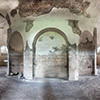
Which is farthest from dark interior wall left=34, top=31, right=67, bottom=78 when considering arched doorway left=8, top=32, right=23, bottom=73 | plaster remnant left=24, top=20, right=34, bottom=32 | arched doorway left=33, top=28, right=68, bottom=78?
arched doorway left=8, top=32, right=23, bottom=73

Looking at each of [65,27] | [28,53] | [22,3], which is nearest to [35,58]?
[28,53]

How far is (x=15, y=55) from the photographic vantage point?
8.91 m

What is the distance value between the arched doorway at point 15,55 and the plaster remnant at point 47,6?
245cm

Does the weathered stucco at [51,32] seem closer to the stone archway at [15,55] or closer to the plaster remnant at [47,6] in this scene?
the plaster remnant at [47,6]

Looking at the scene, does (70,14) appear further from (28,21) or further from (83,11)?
(28,21)

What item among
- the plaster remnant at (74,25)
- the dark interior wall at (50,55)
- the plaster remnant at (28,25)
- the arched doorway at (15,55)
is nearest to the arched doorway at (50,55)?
the dark interior wall at (50,55)

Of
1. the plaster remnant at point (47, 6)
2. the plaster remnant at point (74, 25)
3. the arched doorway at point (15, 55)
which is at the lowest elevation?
the arched doorway at point (15, 55)

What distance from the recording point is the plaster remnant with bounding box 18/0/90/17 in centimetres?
616

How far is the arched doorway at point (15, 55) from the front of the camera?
877 cm

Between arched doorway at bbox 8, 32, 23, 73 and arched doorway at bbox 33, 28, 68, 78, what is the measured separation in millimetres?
1440

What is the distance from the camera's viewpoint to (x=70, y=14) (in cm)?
692

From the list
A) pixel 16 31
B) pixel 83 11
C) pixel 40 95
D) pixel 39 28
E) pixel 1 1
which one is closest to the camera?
pixel 40 95

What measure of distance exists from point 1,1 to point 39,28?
231 centimetres

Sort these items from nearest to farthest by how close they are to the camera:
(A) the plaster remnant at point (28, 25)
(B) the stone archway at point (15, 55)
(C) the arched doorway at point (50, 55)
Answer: (A) the plaster remnant at point (28, 25) → (C) the arched doorway at point (50, 55) → (B) the stone archway at point (15, 55)
